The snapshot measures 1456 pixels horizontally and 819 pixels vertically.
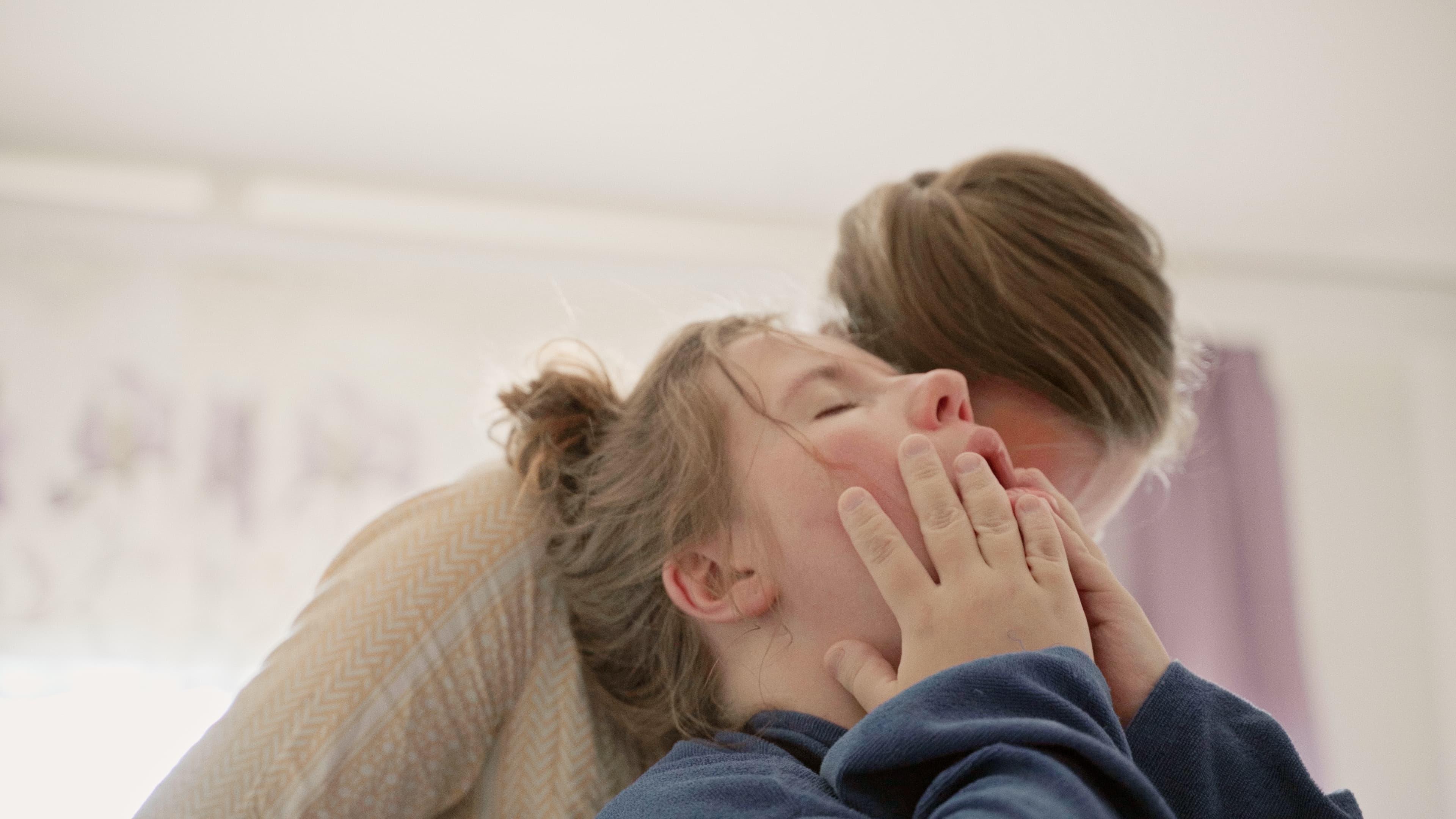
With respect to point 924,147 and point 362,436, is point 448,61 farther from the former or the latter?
point 924,147

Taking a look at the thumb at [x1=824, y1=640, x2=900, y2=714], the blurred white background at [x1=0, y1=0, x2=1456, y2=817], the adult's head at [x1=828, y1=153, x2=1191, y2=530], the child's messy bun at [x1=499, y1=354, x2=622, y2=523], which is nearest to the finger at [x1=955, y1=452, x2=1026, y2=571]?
the thumb at [x1=824, y1=640, x2=900, y2=714]

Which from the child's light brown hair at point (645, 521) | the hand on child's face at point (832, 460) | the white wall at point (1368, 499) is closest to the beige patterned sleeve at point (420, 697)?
the child's light brown hair at point (645, 521)

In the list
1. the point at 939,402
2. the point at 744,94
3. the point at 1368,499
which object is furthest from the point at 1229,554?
the point at 939,402

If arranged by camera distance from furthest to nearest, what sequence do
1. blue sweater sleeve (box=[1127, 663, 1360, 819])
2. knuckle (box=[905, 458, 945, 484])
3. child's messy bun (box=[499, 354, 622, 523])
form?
child's messy bun (box=[499, 354, 622, 523]) < knuckle (box=[905, 458, 945, 484]) < blue sweater sleeve (box=[1127, 663, 1360, 819])

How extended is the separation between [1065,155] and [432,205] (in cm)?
174

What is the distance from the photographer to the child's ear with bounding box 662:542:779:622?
0.94m

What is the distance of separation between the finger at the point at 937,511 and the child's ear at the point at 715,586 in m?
0.16

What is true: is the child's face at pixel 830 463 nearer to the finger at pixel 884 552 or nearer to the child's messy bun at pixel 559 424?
the finger at pixel 884 552

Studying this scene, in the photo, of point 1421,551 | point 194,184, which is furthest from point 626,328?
point 1421,551

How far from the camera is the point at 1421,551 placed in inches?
152

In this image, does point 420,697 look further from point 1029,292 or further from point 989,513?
point 1029,292

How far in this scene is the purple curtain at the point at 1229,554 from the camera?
3.54 m

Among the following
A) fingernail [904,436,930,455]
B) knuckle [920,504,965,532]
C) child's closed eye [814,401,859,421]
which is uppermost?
child's closed eye [814,401,859,421]

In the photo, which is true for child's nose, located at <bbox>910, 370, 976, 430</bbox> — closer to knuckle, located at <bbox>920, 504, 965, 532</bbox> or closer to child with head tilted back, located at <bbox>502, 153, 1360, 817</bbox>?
child with head tilted back, located at <bbox>502, 153, 1360, 817</bbox>
